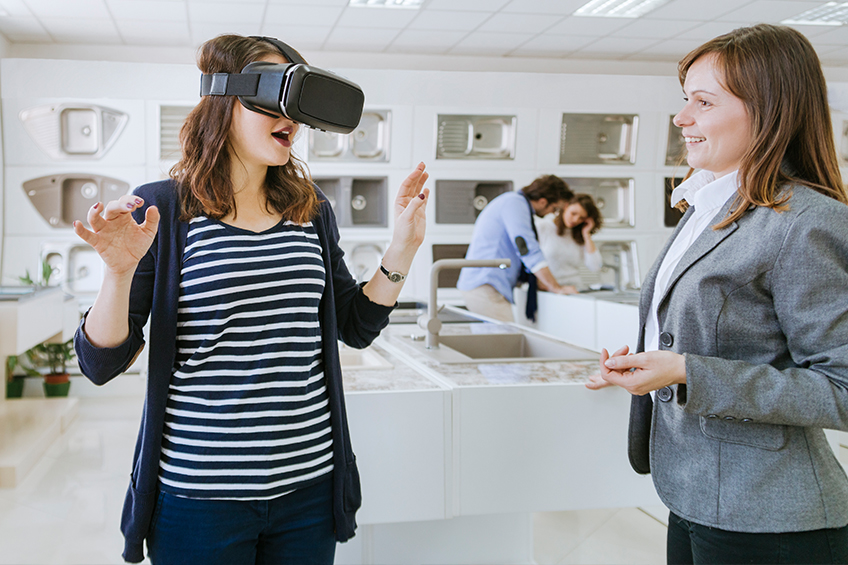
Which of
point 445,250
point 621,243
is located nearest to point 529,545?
point 445,250

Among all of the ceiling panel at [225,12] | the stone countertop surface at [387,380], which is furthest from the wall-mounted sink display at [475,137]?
the stone countertop surface at [387,380]

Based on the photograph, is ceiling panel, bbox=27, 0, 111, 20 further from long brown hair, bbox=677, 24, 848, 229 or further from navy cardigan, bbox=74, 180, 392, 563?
long brown hair, bbox=677, 24, 848, 229

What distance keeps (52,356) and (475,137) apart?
3.30 m

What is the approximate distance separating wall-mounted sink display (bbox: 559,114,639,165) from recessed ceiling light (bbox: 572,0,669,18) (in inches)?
31.0

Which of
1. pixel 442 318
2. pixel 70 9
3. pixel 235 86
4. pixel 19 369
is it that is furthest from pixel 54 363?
pixel 235 86

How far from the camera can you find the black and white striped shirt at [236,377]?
3.15ft

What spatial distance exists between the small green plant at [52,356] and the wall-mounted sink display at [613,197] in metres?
3.82

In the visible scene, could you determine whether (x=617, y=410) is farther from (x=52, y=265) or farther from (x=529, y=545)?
(x=52, y=265)

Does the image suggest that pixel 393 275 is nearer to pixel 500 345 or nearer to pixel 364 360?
pixel 364 360

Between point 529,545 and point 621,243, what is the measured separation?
384 centimetres

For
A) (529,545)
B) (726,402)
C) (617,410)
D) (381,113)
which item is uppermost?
(381,113)

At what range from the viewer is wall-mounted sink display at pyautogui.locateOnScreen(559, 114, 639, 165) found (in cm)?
525

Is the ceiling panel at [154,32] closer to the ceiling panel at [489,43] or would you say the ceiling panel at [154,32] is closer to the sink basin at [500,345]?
the ceiling panel at [489,43]

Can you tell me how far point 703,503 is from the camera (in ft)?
3.01
